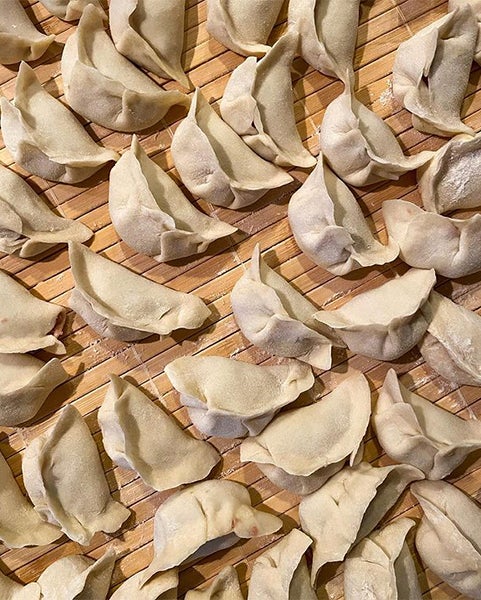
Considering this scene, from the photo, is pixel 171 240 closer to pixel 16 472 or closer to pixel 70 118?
pixel 70 118

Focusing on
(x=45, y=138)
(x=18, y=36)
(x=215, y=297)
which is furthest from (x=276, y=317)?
(x=18, y=36)

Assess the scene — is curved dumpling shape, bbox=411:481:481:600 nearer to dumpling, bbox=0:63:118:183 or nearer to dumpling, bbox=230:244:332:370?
dumpling, bbox=230:244:332:370

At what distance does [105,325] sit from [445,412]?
86 cm

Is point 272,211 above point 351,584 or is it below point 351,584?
above

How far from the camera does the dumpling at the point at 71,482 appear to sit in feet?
5.68

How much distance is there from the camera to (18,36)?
69.2 inches

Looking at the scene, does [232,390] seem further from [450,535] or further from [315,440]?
[450,535]

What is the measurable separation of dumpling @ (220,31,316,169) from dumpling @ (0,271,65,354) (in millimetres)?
633

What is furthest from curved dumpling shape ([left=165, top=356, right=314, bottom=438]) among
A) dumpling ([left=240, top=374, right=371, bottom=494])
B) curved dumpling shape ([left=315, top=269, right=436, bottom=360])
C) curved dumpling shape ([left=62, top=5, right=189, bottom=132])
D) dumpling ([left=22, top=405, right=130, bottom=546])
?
curved dumpling shape ([left=62, top=5, right=189, bottom=132])

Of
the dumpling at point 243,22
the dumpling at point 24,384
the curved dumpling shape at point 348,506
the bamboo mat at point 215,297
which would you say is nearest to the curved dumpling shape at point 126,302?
the bamboo mat at point 215,297

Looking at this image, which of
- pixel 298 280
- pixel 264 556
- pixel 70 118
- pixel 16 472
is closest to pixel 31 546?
pixel 16 472

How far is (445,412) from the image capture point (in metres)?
1.78

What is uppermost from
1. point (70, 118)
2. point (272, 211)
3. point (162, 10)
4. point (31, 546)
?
point (162, 10)

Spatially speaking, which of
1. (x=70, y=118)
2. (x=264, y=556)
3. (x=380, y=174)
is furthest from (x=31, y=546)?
(x=380, y=174)
